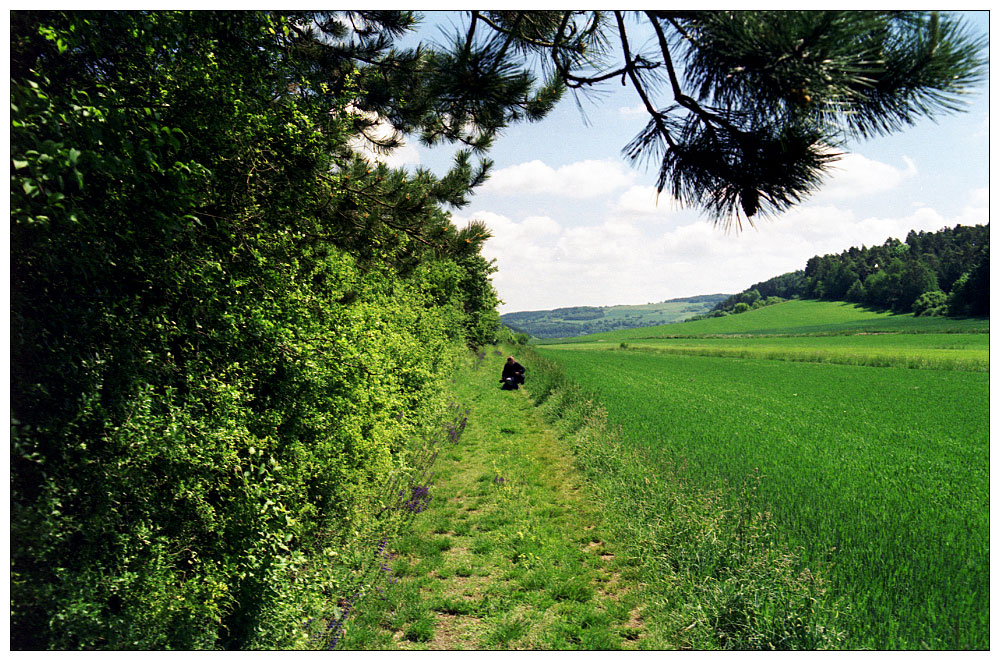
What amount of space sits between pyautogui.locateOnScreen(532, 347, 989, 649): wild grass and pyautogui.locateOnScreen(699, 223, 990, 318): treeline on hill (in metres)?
25.1

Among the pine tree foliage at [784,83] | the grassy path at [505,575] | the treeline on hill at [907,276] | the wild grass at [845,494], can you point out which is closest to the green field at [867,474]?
the wild grass at [845,494]

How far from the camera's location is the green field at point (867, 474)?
10.2ft

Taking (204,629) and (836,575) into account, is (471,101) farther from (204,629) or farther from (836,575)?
(836,575)

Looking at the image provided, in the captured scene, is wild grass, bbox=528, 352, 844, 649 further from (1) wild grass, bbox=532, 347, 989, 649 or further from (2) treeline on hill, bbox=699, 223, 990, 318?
(2) treeline on hill, bbox=699, 223, 990, 318

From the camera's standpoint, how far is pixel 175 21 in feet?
7.97

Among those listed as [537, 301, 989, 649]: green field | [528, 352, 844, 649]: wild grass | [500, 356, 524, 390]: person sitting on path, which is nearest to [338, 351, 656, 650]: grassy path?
[528, 352, 844, 649]: wild grass

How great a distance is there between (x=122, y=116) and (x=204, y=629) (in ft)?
9.29

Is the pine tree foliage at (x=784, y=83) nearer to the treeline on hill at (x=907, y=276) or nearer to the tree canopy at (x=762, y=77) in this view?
the tree canopy at (x=762, y=77)

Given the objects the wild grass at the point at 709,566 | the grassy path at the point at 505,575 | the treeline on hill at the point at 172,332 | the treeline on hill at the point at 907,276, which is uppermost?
the treeline on hill at the point at 907,276

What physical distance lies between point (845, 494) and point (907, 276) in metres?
73.1

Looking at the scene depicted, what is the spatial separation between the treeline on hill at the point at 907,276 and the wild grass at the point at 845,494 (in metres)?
25.1

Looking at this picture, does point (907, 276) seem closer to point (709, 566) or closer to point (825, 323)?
point (825, 323)

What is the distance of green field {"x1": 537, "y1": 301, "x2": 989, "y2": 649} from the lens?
3.12 meters

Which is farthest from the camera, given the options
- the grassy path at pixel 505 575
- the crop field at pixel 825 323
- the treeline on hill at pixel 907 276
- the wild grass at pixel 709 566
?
the crop field at pixel 825 323
